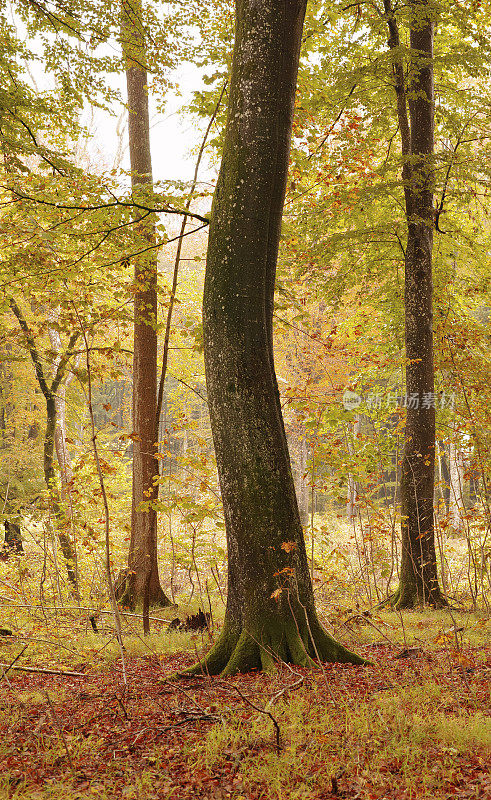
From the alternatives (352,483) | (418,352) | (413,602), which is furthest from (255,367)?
(352,483)

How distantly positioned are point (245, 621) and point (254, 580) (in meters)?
0.35

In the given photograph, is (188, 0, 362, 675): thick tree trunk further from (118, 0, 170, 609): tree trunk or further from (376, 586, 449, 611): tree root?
(376, 586, 449, 611): tree root

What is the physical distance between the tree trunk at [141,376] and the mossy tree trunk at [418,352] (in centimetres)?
346

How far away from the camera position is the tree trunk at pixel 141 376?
721 cm

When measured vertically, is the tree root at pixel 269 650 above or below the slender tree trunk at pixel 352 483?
below

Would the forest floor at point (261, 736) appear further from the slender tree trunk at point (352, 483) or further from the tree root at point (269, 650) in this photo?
the slender tree trunk at point (352, 483)

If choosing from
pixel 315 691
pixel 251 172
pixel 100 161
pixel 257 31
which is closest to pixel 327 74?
pixel 257 31

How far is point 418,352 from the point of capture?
7.72 meters

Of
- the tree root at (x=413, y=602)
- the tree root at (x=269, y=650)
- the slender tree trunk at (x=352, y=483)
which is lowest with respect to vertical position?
the tree root at (x=413, y=602)

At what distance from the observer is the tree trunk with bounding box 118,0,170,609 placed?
23.7 ft

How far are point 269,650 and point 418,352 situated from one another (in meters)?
5.07

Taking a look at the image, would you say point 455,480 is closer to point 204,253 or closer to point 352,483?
point 352,483

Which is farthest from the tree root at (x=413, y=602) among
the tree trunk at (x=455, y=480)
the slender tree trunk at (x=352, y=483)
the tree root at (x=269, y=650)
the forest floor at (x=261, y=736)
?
the tree root at (x=269, y=650)

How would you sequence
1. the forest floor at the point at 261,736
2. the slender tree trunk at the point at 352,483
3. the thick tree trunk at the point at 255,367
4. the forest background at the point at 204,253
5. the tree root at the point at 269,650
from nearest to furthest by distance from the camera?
1. the forest floor at the point at 261,736
2. the tree root at the point at 269,650
3. the thick tree trunk at the point at 255,367
4. the forest background at the point at 204,253
5. the slender tree trunk at the point at 352,483
